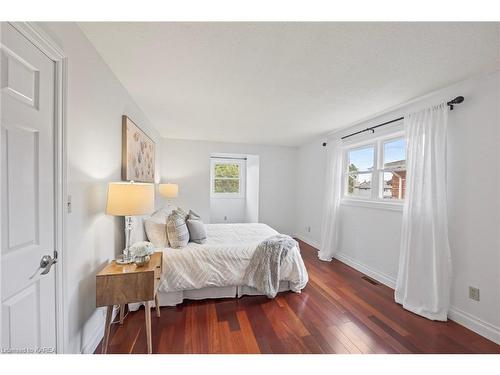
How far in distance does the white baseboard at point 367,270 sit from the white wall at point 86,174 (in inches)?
126

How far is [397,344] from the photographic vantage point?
1.56 meters

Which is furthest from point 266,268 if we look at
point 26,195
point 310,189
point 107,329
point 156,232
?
point 310,189

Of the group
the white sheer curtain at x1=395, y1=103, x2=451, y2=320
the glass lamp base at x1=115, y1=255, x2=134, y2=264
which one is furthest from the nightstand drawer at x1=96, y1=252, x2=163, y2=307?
the white sheer curtain at x1=395, y1=103, x2=451, y2=320

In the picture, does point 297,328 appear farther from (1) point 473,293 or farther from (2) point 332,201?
(2) point 332,201

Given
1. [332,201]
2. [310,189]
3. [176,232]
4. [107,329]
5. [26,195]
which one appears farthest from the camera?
[310,189]

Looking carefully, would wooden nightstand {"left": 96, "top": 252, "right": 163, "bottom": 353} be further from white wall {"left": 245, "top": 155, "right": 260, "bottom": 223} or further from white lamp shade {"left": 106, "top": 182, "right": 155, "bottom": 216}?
white wall {"left": 245, "top": 155, "right": 260, "bottom": 223}

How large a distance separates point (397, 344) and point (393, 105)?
2483mm

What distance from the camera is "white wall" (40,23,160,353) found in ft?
3.96

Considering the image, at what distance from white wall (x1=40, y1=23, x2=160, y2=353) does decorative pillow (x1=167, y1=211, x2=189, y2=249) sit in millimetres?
529

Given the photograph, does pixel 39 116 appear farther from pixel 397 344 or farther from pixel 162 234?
pixel 397 344

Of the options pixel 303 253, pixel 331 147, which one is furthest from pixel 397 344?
pixel 331 147

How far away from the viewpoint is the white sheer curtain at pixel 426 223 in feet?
6.20

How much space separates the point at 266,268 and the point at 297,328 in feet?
2.02

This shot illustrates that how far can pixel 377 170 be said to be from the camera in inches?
112
